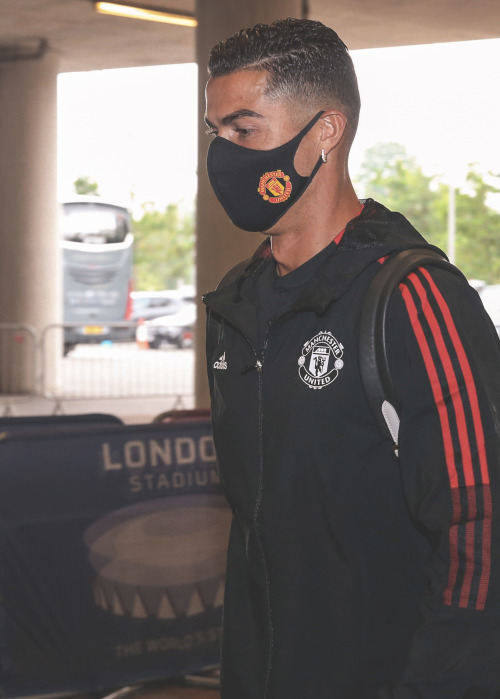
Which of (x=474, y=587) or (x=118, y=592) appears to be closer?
(x=474, y=587)

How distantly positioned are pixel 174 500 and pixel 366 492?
127 inches

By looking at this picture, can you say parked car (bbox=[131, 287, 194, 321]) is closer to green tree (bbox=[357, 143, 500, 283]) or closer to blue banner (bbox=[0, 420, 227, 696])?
green tree (bbox=[357, 143, 500, 283])

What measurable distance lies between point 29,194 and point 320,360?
15.6m

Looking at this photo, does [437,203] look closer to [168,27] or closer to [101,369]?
[101,369]

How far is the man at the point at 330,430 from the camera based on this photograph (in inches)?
53.9

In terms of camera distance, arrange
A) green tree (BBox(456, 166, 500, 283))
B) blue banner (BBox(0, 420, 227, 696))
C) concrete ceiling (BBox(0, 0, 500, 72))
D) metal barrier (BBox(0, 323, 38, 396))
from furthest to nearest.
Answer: green tree (BBox(456, 166, 500, 283))
metal barrier (BBox(0, 323, 38, 396))
concrete ceiling (BBox(0, 0, 500, 72))
blue banner (BBox(0, 420, 227, 696))

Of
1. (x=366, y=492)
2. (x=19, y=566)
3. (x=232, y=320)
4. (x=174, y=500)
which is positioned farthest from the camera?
(x=174, y=500)

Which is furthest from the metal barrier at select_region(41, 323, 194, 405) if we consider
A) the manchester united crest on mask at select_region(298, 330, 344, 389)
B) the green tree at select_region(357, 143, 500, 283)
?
the green tree at select_region(357, 143, 500, 283)

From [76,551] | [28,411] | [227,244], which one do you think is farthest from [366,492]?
[28,411]

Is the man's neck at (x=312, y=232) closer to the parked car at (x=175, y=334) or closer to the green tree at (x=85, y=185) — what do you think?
the parked car at (x=175, y=334)

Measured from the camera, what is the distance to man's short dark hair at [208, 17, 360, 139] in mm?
1617

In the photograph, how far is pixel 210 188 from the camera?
9078mm

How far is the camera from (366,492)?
4.87ft

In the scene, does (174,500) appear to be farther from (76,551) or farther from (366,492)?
(366,492)
